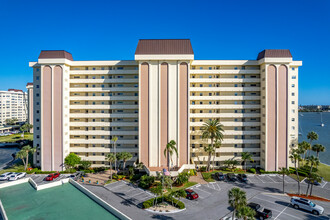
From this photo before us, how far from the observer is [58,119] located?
48906 mm

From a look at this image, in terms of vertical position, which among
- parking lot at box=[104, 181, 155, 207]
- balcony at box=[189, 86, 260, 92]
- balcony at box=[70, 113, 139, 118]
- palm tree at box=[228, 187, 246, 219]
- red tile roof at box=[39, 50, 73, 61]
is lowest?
Answer: parking lot at box=[104, 181, 155, 207]

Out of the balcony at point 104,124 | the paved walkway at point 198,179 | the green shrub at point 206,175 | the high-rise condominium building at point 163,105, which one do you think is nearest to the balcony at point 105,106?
the high-rise condominium building at point 163,105

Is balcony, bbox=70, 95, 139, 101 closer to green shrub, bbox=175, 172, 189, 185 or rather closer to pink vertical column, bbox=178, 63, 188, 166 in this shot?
pink vertical column, bbox=178, 63, 188, 166

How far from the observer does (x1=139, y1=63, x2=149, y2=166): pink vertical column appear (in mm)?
46938

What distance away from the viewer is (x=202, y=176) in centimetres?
4516

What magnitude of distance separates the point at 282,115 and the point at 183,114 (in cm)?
2735

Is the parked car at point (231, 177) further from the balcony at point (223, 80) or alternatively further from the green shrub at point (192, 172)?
the balcony at point (223, 80)

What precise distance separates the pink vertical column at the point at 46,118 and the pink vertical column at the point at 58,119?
4.28 ft

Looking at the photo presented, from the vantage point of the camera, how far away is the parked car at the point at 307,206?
2880cm

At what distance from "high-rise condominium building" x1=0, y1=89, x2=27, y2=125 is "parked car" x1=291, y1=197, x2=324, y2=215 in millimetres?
179954

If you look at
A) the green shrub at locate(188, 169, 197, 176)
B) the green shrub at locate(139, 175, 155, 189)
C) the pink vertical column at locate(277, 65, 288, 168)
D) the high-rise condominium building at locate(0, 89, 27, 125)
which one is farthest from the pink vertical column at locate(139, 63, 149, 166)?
the high-rise condominium building at locate(0, 89, 27, 125)

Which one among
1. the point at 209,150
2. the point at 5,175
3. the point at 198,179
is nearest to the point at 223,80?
the point at 209,150

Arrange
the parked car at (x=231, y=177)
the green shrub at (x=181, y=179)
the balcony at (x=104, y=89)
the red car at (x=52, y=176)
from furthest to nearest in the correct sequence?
the balcony at (x=104, y=89) < the parked car at (x=231, y=177) < the red car at (x=52, y=176) < the green shrub at (x=181, y=179)

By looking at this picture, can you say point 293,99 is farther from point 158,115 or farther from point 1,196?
point 1,196
